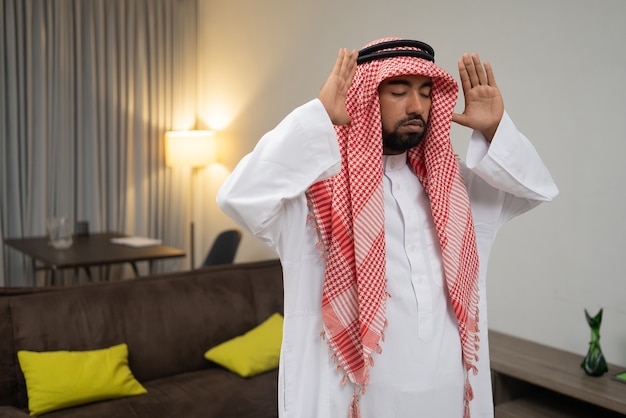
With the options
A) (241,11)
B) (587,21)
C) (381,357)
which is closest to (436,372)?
(381,357)

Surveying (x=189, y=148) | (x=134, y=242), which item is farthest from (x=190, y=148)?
(x=134, y=242)

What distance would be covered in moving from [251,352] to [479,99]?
71.7 inches

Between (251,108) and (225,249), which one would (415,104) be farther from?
(251,108)

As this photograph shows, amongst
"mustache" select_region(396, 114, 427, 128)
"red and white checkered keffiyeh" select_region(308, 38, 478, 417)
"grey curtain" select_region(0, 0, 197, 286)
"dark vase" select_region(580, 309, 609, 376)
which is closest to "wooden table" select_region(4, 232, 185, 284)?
"grey curtain" select_region(0, 0, 197, 286)

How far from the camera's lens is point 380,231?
162 centimetres

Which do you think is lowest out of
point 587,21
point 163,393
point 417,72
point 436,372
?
point 163,393

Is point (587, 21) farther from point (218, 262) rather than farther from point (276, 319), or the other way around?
point (218, 262)

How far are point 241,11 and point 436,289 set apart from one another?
397 cm

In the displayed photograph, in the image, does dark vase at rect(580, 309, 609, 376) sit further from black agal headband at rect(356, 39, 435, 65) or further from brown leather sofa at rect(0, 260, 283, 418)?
black agal headband at rect(356, 39, 435, 65)

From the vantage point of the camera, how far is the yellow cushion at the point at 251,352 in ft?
10.3

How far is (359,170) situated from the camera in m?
1.64

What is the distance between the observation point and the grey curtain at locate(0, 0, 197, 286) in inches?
197

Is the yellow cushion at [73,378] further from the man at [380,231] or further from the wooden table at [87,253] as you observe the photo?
the man at [380,231]

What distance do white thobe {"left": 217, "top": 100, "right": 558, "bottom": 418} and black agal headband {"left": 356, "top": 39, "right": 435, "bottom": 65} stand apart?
25 centimetres
